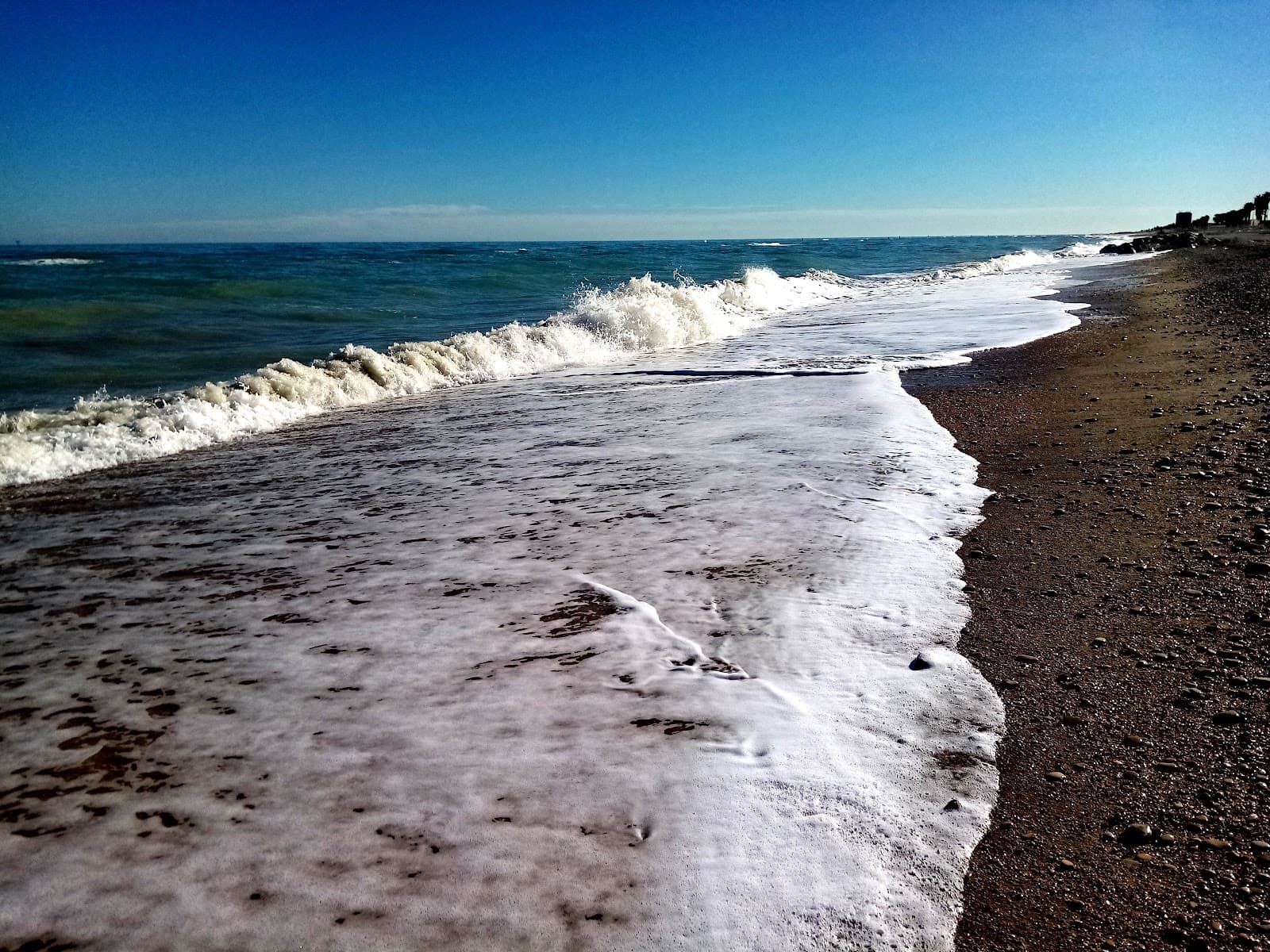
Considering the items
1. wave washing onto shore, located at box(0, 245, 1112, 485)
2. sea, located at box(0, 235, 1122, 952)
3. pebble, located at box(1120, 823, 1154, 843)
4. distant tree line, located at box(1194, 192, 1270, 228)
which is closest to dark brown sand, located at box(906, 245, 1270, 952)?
pebble, located at box(1120, 823, 1154, 843)

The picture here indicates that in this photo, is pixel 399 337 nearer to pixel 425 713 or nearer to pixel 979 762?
pixel 425 713

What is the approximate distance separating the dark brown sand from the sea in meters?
0.15

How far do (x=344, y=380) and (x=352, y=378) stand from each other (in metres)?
0.11

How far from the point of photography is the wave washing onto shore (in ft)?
22.7

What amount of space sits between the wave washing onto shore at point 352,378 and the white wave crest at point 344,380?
1cm

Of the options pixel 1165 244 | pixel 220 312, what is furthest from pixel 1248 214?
pixel 220 312

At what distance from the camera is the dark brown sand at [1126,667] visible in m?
1.92

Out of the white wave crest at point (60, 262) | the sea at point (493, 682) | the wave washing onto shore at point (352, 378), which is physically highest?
the white wave crest at point (60, 262)

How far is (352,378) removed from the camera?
400 inches

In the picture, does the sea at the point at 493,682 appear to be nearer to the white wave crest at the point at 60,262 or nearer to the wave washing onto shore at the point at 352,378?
the wave washing onto shore at the point at 352,378

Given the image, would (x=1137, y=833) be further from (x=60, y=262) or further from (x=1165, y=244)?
(x=60, y=262)

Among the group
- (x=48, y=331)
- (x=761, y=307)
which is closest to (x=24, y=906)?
(x=48, y=331)

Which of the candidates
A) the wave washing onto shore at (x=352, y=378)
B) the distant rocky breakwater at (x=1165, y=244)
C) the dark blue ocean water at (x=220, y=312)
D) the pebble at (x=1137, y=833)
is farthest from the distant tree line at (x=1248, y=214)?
the pebble at (x=1137, y=833)

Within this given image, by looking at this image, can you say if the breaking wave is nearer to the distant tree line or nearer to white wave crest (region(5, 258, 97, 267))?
white wave crest (region(5, 258, 97, 267))
